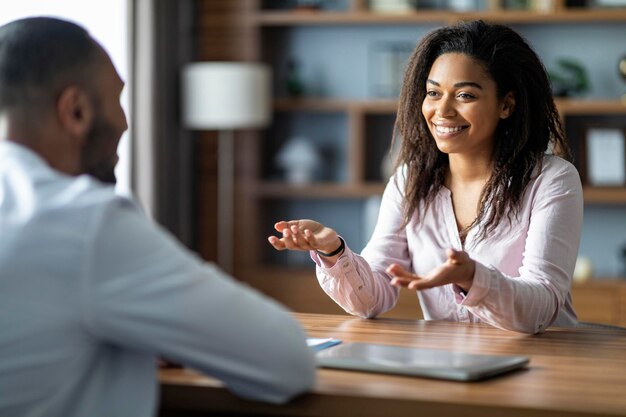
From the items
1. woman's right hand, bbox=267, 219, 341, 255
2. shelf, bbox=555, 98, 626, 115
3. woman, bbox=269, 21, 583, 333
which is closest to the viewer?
woman's right hand, bbox=267, 219, 341, 255

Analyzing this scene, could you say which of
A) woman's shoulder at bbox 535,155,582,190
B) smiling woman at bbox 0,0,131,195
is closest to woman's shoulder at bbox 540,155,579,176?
woman's shoulder at bbox 535,155,582,190

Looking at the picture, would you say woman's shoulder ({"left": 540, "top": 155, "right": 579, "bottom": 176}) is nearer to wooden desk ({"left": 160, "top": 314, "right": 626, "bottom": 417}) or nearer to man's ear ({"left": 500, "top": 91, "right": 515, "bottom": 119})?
man's ear ({"left": 500, "top": 91, "right": 515, "bottom": 119})

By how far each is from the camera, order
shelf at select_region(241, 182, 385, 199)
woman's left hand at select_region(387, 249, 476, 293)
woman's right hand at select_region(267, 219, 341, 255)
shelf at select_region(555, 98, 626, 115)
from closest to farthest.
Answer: woman's left hand at select_region(387, 249, 476, 293) → woman's right hand at select_region(267, 219, 341, 255) → shelf at select_region(555, 98, 626, 115) → shelf at select_region(241, 182, 385, 199)

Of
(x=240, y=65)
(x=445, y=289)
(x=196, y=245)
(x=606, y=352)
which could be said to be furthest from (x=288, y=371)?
(x=196, y=245)

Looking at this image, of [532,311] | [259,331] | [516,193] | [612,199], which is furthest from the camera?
[612,199]

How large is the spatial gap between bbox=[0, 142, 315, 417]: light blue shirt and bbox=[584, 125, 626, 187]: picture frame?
4179 mm

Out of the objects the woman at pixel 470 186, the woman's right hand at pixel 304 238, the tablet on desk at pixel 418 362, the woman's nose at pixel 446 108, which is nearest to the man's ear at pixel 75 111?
the tablet on desk at pixel 418 362

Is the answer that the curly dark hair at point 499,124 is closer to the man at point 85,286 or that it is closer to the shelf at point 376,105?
the man at point 85,286

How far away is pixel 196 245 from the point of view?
597cm

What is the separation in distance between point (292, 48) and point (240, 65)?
24.0 inches

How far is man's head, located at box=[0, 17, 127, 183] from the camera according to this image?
1.57 metres

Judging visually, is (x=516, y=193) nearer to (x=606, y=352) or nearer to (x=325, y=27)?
(x=606, y=352)

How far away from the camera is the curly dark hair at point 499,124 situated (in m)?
2.63

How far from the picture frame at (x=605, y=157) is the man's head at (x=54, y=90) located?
4.20 meters
